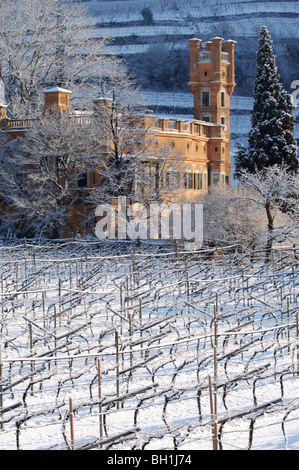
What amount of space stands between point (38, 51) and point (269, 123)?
1475cm

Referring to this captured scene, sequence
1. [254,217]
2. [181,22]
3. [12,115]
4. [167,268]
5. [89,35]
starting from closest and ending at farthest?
[167,268]
[254,217]
[12,115]
[89,35]
[181,22]

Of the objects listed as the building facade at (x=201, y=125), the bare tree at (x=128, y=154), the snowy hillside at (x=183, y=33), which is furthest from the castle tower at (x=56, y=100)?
the snowy hillside at (x=183, y=33)

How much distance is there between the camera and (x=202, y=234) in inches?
1176

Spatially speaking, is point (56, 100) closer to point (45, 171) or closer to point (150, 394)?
point (45, 171)

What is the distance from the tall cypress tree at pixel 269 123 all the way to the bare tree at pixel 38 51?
10.2m

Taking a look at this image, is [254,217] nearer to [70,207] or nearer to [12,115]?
[70,207]

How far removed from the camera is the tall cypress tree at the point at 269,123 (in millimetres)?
34969

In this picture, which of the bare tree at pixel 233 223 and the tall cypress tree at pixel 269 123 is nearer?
the bare tree at pixel 233 223

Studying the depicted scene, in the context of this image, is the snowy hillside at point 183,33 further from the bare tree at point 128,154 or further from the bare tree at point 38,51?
the bare tree at point 128,154

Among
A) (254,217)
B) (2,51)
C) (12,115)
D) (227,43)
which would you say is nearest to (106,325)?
(254,217)

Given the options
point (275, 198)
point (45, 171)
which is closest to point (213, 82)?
point (45, 171)

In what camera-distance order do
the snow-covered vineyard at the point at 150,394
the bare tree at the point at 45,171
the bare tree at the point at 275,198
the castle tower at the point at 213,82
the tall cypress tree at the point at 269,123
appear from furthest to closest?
the castle tower at the point at 213,82
the tall cypress tree at the point at 269,123
the bare tree at the point at 45,171
the bare tree at the point at 275,198
the snow-covered vineyard at the point at 150,394

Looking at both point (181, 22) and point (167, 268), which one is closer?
point (167, 268)

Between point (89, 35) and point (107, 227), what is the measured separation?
57.5ft
